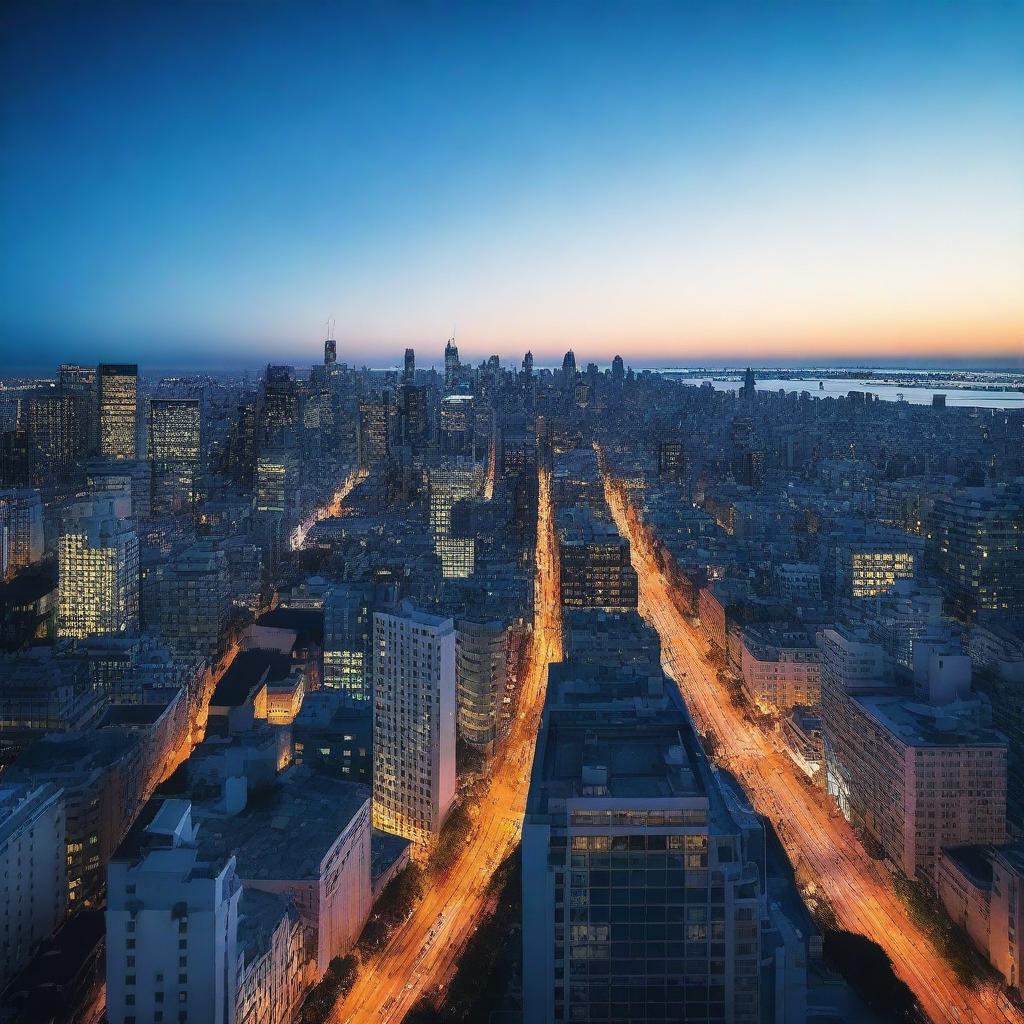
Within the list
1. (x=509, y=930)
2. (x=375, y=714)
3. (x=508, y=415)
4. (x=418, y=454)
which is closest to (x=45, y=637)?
(x=375, y=714)

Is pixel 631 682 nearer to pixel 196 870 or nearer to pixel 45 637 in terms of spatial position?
pixel 196 870

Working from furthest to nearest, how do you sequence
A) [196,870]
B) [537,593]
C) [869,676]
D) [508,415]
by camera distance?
[508,415] < [537,593] < [869,676] < [196,870]

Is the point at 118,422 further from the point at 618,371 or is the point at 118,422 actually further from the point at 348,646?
the point at 618,371

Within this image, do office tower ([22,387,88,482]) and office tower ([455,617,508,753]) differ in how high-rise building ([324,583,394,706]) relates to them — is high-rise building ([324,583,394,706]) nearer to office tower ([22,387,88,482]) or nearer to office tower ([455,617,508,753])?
office tower ([455,617,508,753])

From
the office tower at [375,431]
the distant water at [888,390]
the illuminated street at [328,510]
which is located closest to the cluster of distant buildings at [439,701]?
the illuminated street at [328,510]

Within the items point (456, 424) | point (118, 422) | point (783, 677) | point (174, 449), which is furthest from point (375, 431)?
point (783, 677)

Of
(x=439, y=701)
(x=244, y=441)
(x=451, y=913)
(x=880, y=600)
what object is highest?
(x=244, y=441)
